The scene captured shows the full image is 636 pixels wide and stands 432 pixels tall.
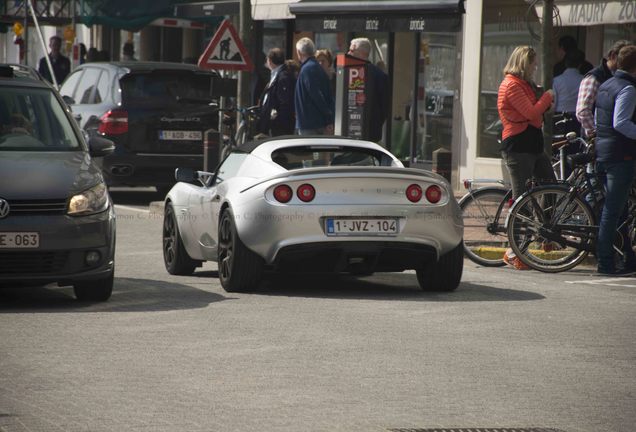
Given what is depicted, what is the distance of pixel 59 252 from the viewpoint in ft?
34.3

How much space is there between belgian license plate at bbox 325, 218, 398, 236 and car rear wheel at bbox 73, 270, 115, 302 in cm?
159

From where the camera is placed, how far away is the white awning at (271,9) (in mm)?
28808

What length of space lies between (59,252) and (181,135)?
1058 cm

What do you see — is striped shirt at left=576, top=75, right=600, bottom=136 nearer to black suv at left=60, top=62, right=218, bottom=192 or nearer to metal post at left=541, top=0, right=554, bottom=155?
metal post at left=541, top=0, right=554, bottom=155

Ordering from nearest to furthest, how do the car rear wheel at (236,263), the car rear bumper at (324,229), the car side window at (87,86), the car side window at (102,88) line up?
1. the car rear bumper at (324,229)
2. the car rear wheel at (236,263)
3. the car side window at (102,88)
4. the car side window at (87,86)

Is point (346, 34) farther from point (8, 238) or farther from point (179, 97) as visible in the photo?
point (8, 238)

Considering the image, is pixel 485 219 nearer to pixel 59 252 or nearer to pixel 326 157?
pixel 326 157

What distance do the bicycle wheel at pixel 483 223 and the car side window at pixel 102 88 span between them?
26.2 ft

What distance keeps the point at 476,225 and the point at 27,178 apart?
4989 millimetres

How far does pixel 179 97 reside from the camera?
2098 centimetres

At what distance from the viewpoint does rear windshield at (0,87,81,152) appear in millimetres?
11500

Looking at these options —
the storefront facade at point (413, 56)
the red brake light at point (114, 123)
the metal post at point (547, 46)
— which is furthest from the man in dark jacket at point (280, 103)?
the metal post at point (547, 46)

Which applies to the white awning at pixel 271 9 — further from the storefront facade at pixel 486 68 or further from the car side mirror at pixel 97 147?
the car side mirror at pixel 97 147

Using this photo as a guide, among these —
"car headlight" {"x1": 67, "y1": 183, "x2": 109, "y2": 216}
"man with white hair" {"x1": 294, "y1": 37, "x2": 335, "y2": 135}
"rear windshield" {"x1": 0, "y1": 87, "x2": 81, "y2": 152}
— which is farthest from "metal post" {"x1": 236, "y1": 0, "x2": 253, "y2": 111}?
"car headlight" {"x1": 67, "y1": 183, "x2": 109, "y2": 216}
